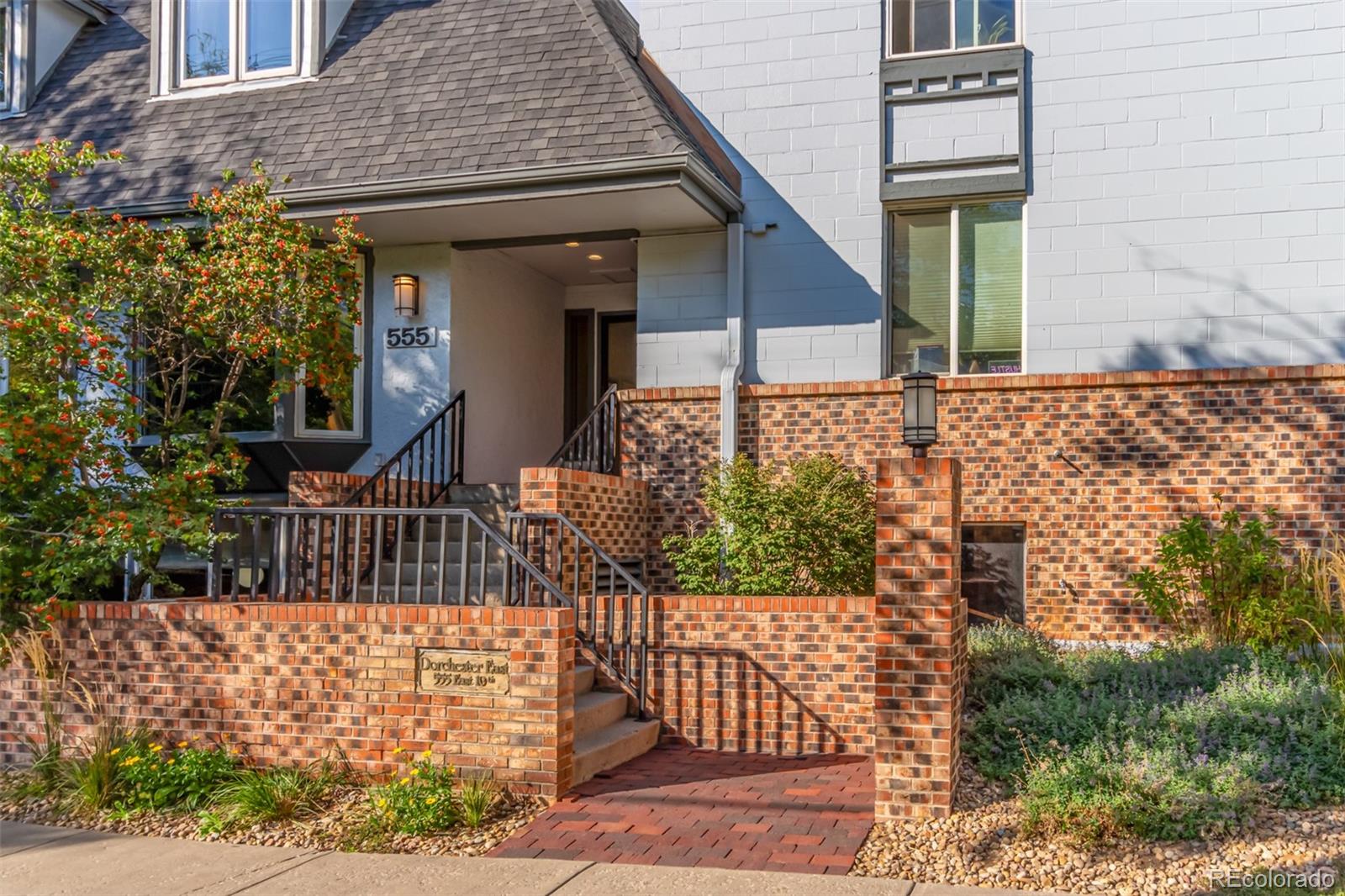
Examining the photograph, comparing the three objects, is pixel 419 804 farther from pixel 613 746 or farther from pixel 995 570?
pixel 995 570

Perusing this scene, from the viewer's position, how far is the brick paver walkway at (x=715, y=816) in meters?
5.91

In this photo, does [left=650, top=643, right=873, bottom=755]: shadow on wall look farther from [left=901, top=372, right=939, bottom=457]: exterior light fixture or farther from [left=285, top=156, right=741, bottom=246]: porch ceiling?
[left=285, top=156, right=741, bottom=246]: porch ceiling

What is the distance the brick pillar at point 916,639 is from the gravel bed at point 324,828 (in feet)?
6.75

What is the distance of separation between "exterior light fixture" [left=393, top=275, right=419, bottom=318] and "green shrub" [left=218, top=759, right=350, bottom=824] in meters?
5.54

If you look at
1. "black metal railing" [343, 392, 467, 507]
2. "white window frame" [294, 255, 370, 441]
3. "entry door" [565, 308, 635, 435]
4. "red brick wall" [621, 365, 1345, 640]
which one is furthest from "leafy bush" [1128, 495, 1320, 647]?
"white window frame" [294, 255, 370, 441]

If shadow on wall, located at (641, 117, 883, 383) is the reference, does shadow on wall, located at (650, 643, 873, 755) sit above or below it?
below

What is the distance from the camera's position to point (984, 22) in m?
10.8

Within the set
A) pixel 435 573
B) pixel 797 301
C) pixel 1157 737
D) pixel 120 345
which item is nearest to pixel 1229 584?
pixel 1157 737

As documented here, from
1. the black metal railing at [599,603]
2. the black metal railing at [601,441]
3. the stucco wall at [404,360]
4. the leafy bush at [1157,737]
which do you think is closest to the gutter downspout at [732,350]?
the black metal railing at [601,441]

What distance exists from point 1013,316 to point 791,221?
2.20 meters

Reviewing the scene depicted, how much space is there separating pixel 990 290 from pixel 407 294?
5.58 m

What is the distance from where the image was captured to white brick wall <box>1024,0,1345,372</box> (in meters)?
9.80

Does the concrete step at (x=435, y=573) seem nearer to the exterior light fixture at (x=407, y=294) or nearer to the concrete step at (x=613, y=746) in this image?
the concrete step at (x=613, y=746)

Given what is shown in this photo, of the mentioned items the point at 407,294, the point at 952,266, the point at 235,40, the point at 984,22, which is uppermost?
the point at 235,40
